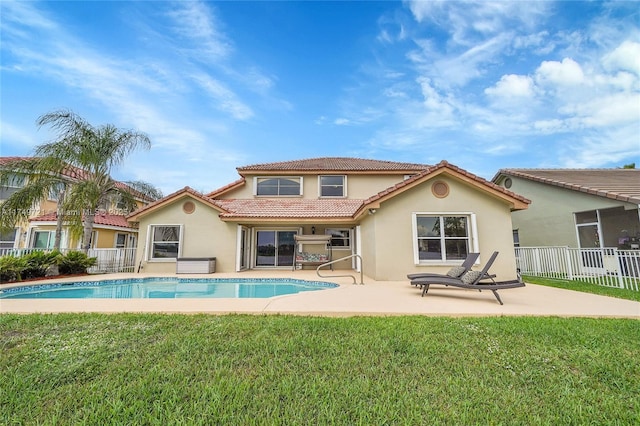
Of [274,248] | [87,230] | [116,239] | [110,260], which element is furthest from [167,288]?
[116,239]

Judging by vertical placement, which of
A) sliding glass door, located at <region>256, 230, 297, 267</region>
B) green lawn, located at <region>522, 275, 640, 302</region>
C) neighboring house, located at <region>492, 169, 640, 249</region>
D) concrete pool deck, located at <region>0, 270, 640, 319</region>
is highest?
neighboring house, located at <region>492, 169, 640, 249</region>

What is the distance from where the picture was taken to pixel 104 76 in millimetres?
15578

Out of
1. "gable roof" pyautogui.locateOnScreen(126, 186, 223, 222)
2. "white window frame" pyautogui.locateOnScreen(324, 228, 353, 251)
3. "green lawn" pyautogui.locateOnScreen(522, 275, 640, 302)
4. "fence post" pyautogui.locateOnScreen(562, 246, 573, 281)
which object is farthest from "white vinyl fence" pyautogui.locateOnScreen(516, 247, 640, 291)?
"gable roof" pyautogui.locateOnScreen(126, 186, 223, 222)

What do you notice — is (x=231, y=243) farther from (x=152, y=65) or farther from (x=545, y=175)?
(x=545, y=175)

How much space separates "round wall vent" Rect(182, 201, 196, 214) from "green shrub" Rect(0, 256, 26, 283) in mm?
7326

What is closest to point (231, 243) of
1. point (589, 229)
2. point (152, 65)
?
point (152, 65)

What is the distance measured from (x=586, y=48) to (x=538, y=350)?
838 inches

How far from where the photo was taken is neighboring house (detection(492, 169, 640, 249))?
1387 cm

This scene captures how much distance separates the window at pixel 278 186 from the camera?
20484 mm

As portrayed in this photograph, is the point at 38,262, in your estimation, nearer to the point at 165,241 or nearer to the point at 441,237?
the point at 165,241

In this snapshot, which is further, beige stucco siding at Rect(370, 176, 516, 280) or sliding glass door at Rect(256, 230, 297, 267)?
sliding glass door at Rect(256, 230, 297, 267)

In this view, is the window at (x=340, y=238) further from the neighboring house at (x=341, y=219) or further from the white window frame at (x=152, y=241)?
the white window frame at (x=152, y=241)

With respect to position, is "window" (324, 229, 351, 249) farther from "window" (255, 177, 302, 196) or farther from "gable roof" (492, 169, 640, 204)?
"gable roof" (492, 169, 640, 204)

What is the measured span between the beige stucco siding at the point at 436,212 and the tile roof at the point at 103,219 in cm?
1856
